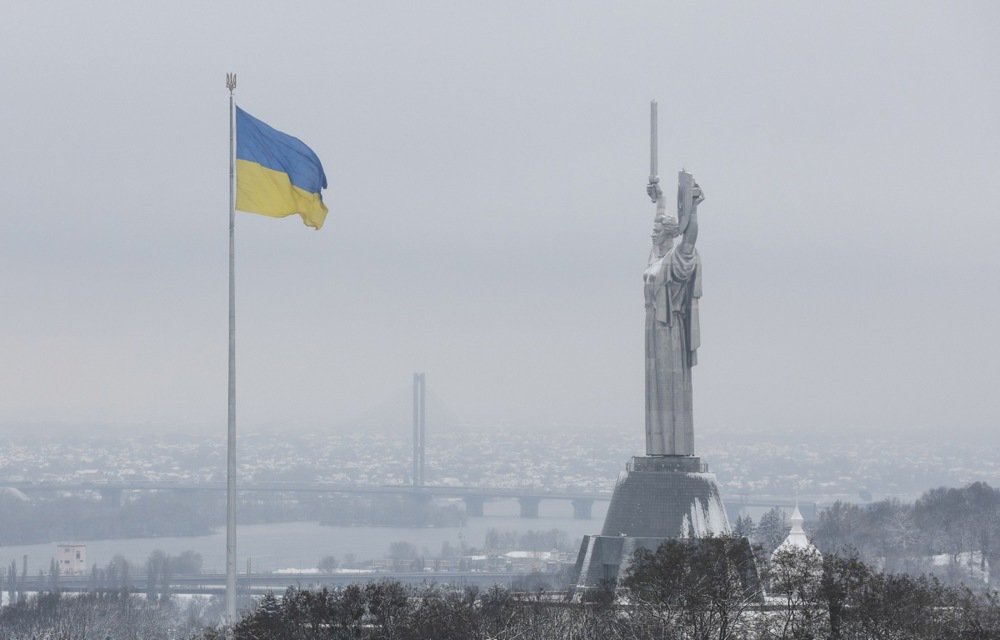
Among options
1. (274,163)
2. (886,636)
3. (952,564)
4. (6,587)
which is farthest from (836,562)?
(6,587)

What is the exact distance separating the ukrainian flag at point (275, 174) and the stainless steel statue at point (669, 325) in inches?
433

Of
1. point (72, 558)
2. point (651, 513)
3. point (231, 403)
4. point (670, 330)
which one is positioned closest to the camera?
point (231, 403)

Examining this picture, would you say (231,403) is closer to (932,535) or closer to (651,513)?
(651,513)

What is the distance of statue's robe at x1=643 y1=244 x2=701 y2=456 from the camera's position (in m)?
38.8

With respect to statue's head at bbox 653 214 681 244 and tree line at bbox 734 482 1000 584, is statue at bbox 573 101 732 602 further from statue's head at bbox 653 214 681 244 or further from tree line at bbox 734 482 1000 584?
tree line at bbox 734 482 1000 584

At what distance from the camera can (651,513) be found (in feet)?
→ 124

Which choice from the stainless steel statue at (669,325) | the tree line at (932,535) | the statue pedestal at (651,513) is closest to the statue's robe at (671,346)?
the stainless steel statue at (669,325)

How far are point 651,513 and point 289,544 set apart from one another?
13983 cm

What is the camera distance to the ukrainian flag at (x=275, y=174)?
2770cm

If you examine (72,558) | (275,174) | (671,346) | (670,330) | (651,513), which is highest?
(275,174)

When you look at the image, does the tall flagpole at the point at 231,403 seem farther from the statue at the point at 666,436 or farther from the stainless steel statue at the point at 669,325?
the stainless steel statue at the point at 669,325

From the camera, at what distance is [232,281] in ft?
87.4

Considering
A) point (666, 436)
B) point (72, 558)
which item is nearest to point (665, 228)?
point (666, 436)

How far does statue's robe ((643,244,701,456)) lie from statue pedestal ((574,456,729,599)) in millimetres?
508
